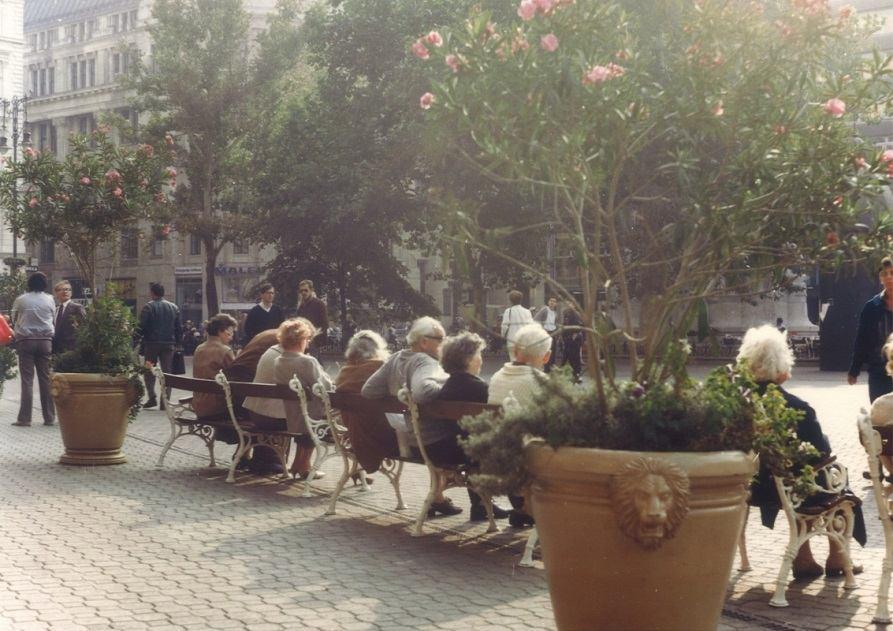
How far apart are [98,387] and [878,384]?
22.1ft

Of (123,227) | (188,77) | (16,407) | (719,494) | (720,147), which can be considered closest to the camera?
(719,494)

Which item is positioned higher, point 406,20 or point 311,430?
point 406,20

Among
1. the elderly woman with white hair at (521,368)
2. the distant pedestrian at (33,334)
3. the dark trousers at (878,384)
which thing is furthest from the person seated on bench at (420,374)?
the distant pedestrian at (33,334)

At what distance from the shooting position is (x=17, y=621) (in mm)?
5996

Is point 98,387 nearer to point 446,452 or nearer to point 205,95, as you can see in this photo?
point 446,452

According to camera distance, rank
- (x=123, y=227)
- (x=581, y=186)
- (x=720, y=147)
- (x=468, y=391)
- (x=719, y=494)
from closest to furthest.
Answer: (x=719, y=494), (x=581, y=186), (x=720, y=147), (x=468, y=391), (x=123, y=227)

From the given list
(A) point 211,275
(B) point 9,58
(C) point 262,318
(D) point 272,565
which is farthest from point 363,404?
(B) point 9,58

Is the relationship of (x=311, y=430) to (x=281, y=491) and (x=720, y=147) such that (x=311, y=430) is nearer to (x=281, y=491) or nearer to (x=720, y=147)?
(x=281, y=491)

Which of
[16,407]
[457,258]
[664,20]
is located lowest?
[16,407]

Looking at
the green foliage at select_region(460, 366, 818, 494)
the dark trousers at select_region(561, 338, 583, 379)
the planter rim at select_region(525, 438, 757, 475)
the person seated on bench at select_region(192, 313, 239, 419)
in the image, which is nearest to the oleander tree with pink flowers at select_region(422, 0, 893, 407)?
the green foliage at select_region(460, 366, 818, 494)

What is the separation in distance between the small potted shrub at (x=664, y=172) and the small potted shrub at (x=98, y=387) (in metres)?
6.42

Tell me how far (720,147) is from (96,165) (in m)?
16.8

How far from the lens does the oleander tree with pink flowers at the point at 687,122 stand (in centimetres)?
585

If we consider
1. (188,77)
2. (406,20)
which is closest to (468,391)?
(406,20)
